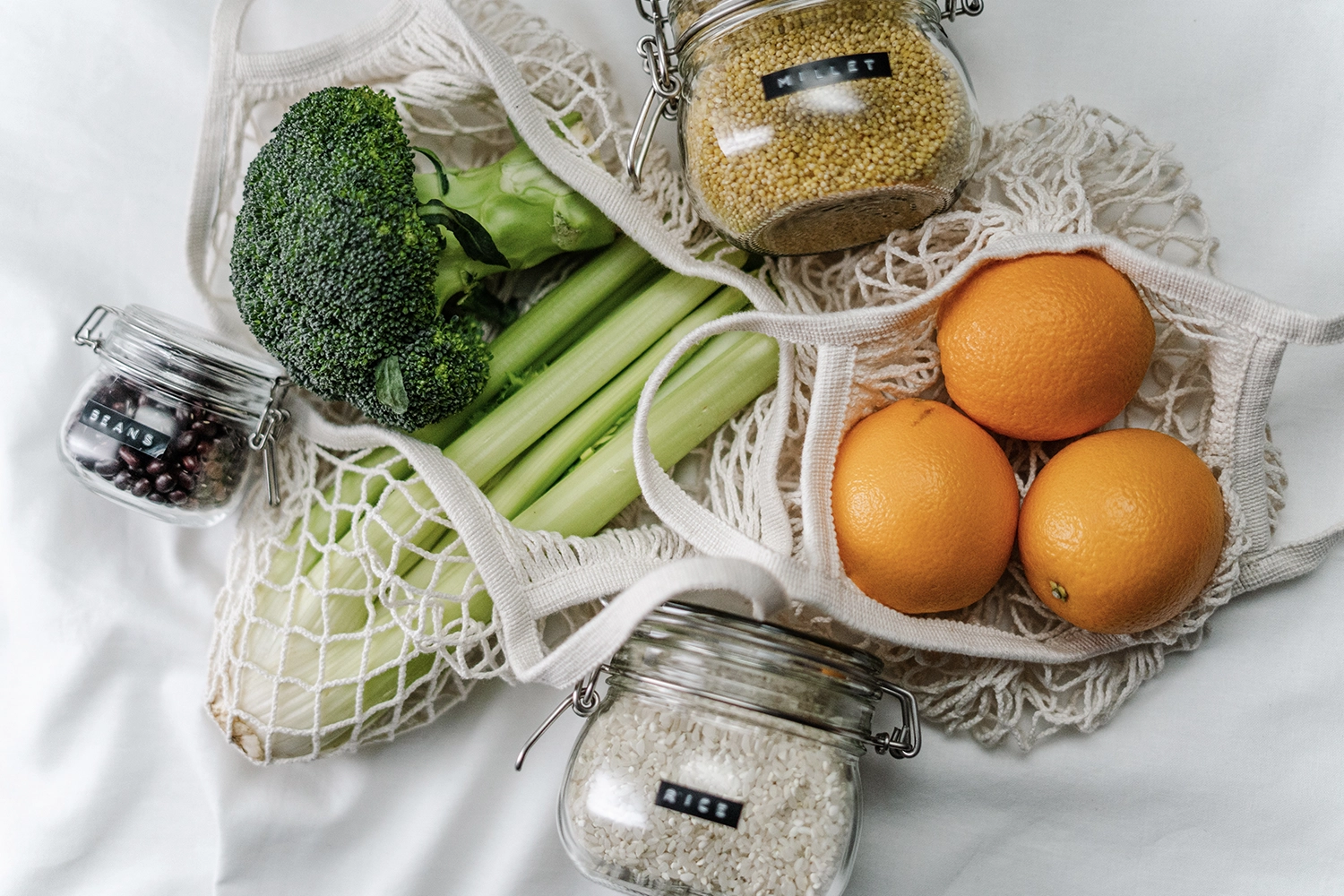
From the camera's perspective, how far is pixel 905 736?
84 centimetres

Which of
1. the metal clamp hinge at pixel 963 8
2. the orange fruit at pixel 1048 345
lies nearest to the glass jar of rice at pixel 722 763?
the orange fruit at pixel 1048 345

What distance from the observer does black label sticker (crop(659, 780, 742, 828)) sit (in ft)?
2.39

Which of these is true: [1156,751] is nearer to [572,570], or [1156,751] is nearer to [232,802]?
[572,570]

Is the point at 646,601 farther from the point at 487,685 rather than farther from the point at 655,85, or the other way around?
the point at 655,85

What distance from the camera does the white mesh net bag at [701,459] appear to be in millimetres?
823

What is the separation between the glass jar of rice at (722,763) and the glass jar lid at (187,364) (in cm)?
46

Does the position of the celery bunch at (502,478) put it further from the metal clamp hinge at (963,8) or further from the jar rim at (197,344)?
the metal clamp hinge at (963,8)

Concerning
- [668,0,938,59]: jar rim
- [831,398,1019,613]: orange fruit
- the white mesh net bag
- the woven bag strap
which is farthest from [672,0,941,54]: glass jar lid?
the woven bag strap

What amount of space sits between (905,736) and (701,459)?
34 centimetres

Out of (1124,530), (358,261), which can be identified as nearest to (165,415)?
(358,261)

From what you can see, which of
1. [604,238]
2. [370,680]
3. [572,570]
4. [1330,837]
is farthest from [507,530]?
[1330,837]

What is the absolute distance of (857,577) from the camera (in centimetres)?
82

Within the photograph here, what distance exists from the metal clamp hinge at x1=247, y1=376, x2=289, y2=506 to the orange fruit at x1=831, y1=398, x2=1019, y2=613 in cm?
56

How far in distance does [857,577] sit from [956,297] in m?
0.28
